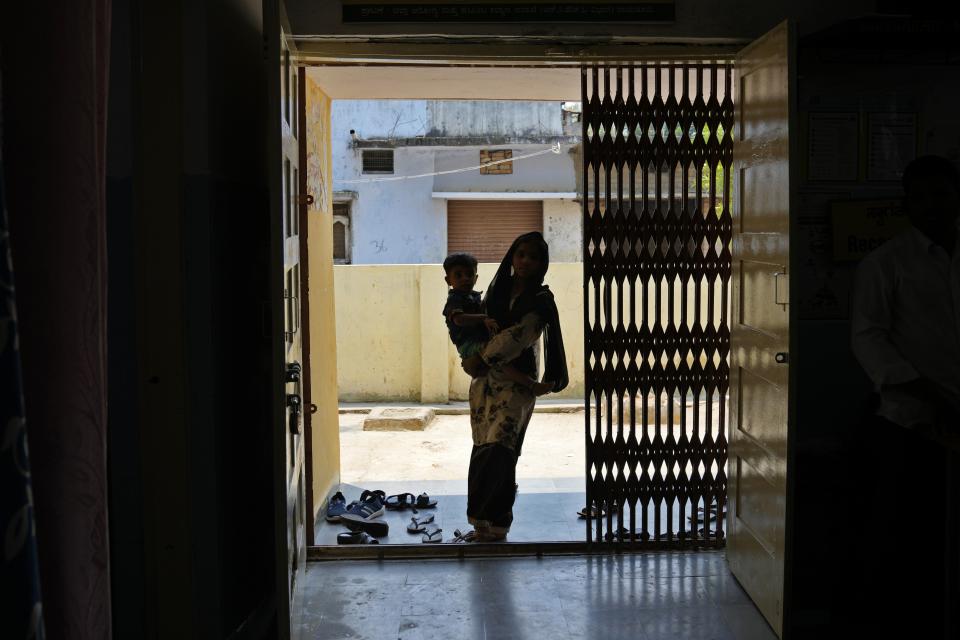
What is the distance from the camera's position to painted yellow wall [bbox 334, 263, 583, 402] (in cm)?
1056

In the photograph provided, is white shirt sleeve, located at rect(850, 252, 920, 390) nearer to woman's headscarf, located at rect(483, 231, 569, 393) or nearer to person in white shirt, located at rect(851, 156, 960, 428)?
person in white shirt, located at rect(851, 156, 960, 428)

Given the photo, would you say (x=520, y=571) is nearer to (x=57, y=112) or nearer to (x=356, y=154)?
(x=57, y=112)

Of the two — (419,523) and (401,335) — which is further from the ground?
(401,335)

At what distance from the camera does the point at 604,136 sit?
445 centimetres

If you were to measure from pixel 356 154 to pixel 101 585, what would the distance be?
60.5ft

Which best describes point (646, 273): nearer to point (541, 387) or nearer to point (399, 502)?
point (541, 387)

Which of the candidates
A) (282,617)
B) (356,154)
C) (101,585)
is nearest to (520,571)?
(282,617)

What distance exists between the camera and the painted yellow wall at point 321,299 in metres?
5.06

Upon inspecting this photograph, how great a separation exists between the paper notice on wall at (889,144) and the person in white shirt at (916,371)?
2.77ft

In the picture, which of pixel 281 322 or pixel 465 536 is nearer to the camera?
pixel 281 322

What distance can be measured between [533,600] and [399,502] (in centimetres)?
186

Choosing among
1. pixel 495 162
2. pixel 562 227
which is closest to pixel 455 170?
pixel 495 162

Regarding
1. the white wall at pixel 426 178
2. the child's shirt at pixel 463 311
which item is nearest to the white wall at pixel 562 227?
the white wall at pixel 426 178

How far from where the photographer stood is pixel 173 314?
10.1 feet
